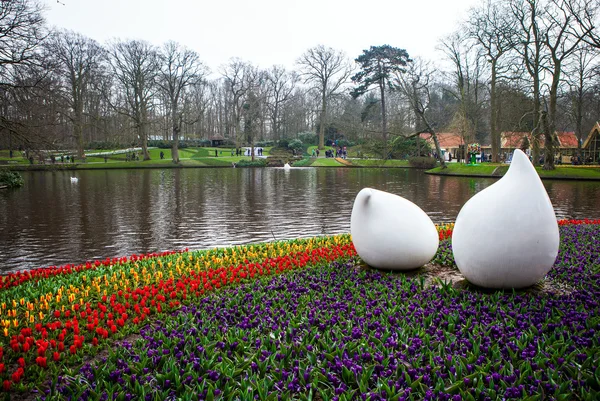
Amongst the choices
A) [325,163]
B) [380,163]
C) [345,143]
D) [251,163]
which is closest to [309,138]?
[345,143]

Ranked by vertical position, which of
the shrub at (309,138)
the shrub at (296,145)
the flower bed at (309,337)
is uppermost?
the shrub at (309,138)

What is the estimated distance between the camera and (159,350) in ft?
12.9

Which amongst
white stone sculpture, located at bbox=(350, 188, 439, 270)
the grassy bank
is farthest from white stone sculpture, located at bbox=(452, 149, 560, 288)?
the grassy bank

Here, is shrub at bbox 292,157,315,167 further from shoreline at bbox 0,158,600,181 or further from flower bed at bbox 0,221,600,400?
flower bed at bbox 0,221,600,400

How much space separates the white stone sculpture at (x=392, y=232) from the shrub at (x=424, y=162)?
41.6 m

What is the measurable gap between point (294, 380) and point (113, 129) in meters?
72.3

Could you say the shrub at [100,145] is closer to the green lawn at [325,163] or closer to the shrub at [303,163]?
the shrub at [303,163]

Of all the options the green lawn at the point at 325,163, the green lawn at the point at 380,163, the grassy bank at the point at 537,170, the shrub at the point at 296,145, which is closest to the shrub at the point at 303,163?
the green lawn at the point at 325,163

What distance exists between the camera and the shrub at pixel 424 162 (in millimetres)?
46031

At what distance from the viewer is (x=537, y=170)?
106 feet

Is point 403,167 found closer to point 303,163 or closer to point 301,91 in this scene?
point 303,163

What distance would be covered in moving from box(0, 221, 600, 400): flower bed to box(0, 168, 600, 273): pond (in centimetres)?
477

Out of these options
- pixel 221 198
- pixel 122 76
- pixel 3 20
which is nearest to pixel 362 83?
pixel 122 76

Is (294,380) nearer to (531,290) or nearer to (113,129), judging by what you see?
(531,290)
